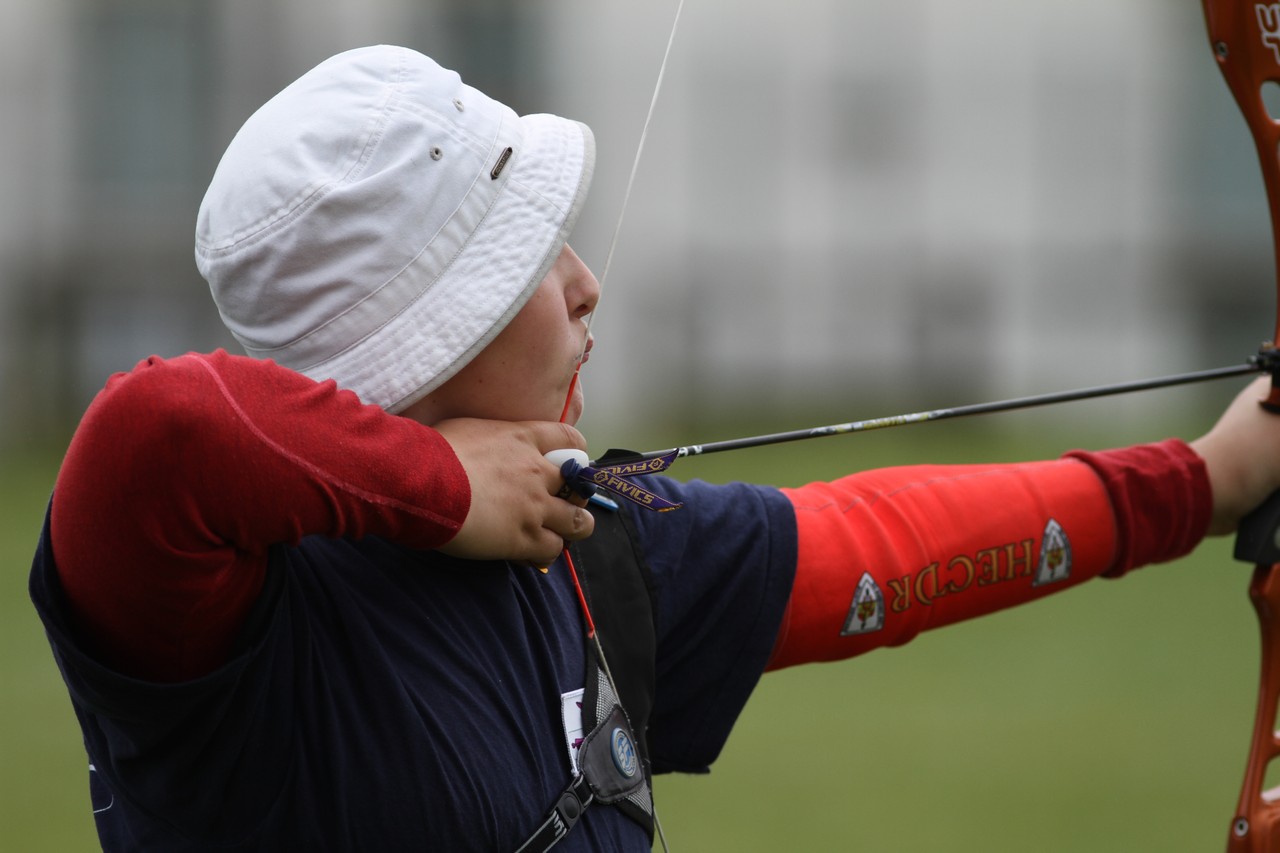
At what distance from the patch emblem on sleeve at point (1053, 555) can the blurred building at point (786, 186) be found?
7647 mm

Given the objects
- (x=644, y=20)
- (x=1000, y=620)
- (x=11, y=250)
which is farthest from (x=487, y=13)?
(x=1000, y=620)

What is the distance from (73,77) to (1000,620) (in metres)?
7.47

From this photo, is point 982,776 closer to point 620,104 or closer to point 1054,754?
point 1054,754

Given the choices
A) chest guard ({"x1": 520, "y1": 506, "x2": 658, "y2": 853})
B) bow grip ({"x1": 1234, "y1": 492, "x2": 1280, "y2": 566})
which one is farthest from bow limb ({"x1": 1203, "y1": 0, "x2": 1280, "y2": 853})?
chest guard ({"x1": 520, "y1": 506, "x2": 658, "y2": 853})

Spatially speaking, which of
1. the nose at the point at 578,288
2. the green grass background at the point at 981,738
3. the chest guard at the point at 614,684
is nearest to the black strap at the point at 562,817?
the chest guard at the point at 614,684

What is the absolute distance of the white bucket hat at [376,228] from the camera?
42.6 inches

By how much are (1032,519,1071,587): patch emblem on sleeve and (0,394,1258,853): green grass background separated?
6.12ft

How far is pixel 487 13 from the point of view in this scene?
9.65m

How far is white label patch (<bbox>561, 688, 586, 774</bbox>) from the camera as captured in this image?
1.19 meters

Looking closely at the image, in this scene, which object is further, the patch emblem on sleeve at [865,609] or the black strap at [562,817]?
the patch emblem on sleeve at [865,609]

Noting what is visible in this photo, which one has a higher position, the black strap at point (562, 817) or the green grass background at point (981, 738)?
the black strap at point (562, 817)

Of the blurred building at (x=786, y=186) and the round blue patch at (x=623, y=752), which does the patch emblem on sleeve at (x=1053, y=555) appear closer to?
the round blue patch at (x=623, y=752)

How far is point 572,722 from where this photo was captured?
3.95ft

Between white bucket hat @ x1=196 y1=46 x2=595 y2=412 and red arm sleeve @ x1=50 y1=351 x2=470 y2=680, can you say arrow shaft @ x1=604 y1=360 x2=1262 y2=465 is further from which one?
red arm sleeve @ x1=50 y1=351 x2=470 y2=680
